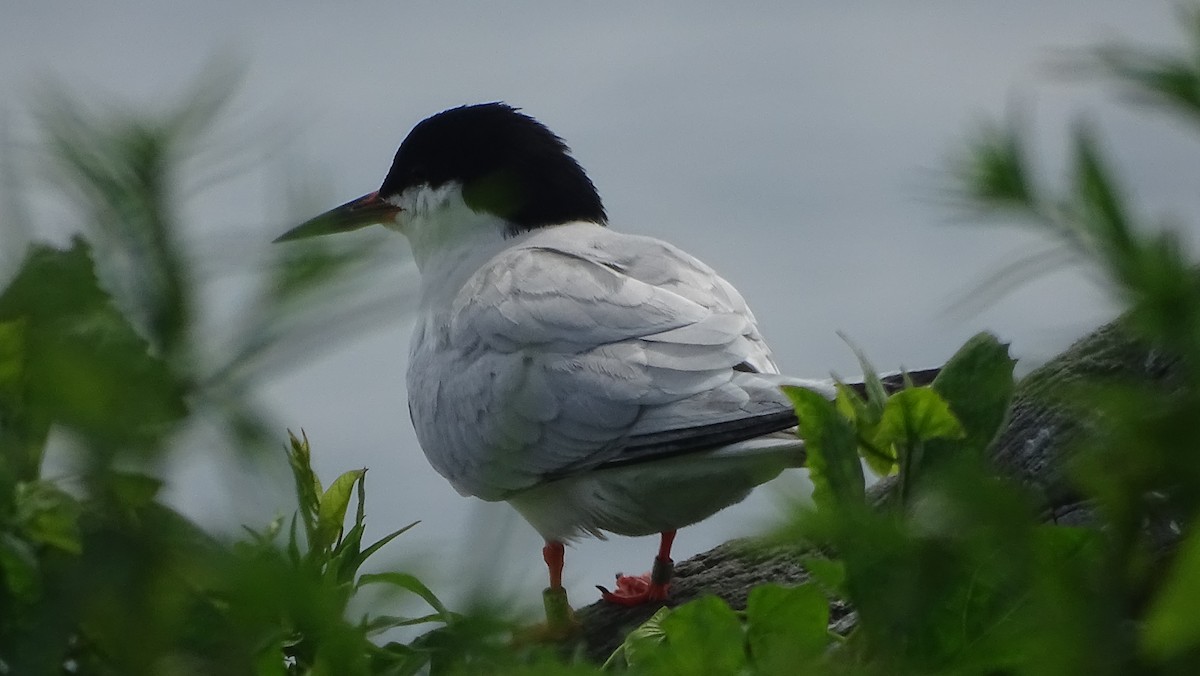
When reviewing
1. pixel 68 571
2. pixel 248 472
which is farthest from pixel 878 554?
pixel 68 571

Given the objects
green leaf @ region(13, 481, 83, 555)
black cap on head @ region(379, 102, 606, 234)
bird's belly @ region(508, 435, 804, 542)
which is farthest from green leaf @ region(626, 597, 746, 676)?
black cap on head @ region(379, 102, 606, 234)

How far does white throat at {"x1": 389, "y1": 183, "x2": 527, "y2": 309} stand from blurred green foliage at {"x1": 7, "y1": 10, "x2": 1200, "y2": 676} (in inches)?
202

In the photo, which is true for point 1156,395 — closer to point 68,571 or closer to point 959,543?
point 959,543

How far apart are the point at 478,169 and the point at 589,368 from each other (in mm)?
2330

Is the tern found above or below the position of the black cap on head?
below

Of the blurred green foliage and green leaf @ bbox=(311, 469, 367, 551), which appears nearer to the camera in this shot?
the blurred green foliage

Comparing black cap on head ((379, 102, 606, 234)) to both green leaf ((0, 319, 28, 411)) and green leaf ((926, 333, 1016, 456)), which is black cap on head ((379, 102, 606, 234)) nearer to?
green leaf ((926, 333, 1016, 456))

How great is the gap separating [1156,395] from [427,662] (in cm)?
74

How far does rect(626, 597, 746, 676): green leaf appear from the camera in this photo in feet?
3.48

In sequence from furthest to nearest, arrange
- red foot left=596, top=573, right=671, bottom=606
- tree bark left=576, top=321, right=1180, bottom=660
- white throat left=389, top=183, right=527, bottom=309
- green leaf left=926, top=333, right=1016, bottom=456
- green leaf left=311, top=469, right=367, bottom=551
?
1. white throat left=389, top=183, right=527, bottom=309
2. red foot left=596, top=573, right=671, bottom=606
3. green leaf left=311, top=469, right=367, bottom=551
4. green leaf left=926, top=333, right=1016, bottom=456
5. tree bark left=576, top=321, right=1180, bottom=660

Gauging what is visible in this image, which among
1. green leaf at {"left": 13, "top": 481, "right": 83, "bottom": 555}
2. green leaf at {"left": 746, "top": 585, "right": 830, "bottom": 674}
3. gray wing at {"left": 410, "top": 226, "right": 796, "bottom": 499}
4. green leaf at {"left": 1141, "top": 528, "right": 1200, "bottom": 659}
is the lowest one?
green leaf at {"left": 1141, "top": 528, "right": 1200, "bottom": 659}

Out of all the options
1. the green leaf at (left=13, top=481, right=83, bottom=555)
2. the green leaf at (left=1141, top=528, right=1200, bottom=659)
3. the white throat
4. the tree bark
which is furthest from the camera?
the white throat

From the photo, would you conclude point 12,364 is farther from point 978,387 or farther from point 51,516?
point 978,387

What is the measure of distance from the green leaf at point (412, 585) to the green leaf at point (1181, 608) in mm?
428
